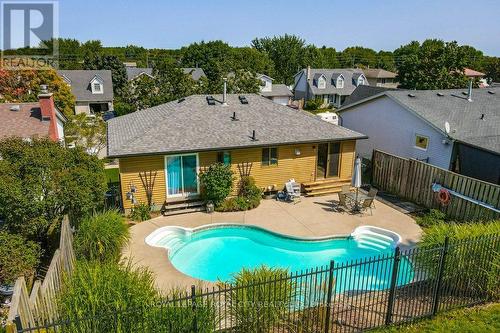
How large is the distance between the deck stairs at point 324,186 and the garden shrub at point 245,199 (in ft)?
8.96

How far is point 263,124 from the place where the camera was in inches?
736

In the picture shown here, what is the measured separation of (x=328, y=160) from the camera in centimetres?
1917

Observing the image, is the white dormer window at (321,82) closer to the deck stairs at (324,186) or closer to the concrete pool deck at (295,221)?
the deck stairs at (324,186)

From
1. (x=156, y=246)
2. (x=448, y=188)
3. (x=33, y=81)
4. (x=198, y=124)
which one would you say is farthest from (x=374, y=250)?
(x=33, y=81)

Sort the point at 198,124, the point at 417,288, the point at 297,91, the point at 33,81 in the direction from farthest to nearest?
the point at 297,91 → the point at 33,81 → the point at 198,124 → the point at 417,288

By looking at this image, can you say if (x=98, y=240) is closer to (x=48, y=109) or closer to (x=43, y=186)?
(x=43, y=186)

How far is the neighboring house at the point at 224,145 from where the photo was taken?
52.3 ft

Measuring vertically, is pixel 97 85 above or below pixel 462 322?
above

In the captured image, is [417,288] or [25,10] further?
[25,10]

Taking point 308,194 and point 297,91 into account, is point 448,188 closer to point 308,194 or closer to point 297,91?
point 308,194

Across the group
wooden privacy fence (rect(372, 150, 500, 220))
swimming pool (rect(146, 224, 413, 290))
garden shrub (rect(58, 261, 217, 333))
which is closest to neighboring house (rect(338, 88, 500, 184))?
wooden privacy fence (rect(372, 150, 500, 220))

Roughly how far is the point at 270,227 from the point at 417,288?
6.63 meters

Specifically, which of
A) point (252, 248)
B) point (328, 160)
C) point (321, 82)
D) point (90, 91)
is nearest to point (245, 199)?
point (252, 248)

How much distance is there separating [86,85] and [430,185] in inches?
1733
